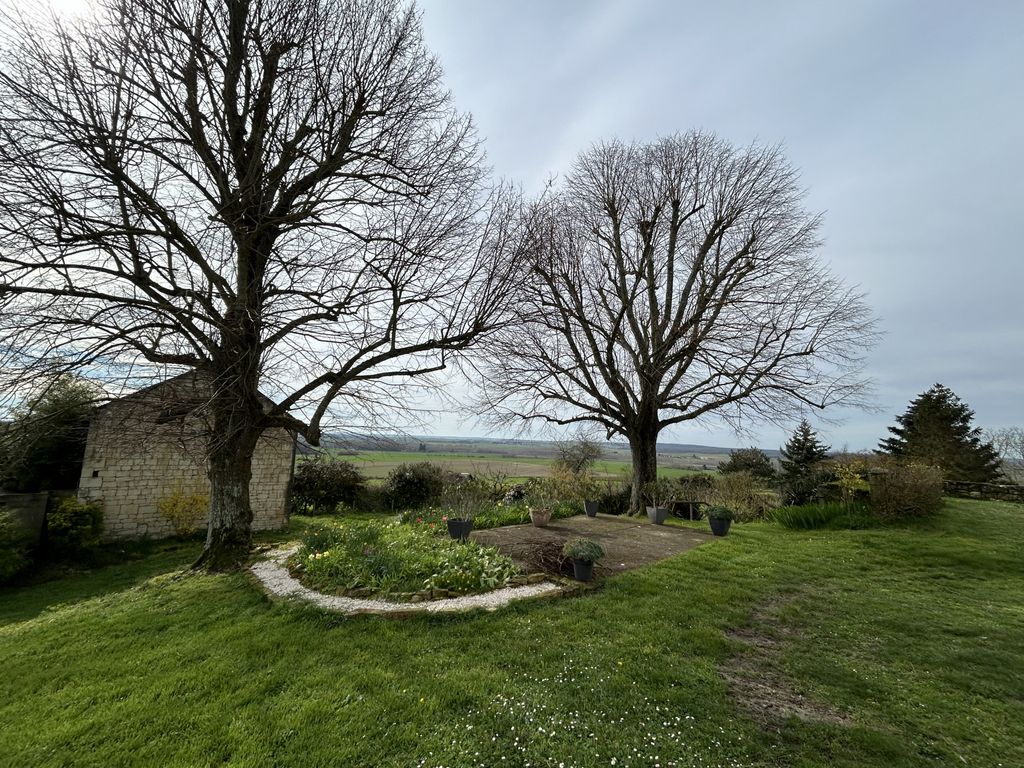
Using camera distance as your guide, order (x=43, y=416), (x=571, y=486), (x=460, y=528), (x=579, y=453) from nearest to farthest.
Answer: (x=43, y=416) → (x=460, y=528) → (x=571, y=486) → (x=579, y=453)

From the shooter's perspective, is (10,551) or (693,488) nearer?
(10,551)

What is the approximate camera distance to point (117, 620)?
501 centimetres

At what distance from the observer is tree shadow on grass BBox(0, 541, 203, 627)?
6.68 metres

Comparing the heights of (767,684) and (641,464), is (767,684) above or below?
below

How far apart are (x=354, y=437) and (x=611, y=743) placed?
5.46 m

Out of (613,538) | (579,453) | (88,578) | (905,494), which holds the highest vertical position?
(579,453)

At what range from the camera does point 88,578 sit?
324 inches

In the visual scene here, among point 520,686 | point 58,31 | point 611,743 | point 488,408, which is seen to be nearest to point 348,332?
point 58,31

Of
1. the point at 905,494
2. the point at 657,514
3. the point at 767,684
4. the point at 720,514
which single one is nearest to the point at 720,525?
the point at 720,514

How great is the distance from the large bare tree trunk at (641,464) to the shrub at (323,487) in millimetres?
10559

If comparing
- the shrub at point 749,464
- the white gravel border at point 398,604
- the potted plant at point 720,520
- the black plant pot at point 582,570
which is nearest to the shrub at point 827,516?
the potted plant at point 720,520

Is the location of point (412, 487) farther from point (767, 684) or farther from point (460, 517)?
point (767, 684)

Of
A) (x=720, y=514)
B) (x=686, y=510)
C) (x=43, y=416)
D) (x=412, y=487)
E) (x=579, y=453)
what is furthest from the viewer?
(x=579, y=453)

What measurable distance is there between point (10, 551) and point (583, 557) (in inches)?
425
